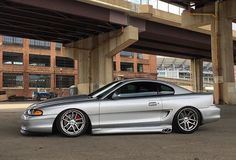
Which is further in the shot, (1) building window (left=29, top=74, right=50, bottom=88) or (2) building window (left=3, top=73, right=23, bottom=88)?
(1) building window (left=29, top=74, right=50, bottom=88)

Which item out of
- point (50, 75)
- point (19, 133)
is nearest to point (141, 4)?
point (19, 133)

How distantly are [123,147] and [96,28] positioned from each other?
84.7 ft

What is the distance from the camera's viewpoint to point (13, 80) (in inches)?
2611

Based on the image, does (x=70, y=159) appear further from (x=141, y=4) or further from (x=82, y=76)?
(x=82, y=76)

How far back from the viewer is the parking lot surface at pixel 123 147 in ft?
20.2

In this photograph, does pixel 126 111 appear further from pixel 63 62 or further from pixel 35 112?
pixel 63 62

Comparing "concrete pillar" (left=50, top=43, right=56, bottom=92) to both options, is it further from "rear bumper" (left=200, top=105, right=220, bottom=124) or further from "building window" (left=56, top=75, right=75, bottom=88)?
"rear bumper" (left=200, top=105, right=220, bottom=124)

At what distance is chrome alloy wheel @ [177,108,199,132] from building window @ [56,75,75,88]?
6460 cm

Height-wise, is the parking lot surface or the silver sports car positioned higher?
the silver sports car

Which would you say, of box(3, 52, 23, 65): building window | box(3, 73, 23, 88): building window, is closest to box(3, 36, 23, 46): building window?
box(3, 52, 23, 65): building window

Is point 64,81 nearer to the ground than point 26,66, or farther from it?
nearer to the ground

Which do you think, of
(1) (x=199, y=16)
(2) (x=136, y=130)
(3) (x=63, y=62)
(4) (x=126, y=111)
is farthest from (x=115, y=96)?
(3) (x=63, y=62)

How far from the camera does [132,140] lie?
25.5ft

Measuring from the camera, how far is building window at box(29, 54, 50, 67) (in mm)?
69500
